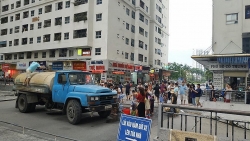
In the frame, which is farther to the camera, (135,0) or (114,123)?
(135,0)

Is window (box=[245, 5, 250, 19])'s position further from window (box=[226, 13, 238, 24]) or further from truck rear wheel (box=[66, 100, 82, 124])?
truck rear wheel (box=[66, 100, 82, 124])

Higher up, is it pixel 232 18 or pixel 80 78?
pixel 232 18

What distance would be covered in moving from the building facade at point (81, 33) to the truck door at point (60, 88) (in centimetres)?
2127

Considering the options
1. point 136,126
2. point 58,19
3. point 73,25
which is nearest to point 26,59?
point 58,19

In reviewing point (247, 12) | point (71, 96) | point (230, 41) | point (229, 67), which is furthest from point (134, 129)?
point (247, 12)

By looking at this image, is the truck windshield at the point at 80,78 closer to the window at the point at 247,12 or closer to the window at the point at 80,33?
the window at the point at 247,12

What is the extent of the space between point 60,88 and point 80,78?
3.70 ft

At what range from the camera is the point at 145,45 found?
1823 inches

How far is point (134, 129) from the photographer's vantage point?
448 centimetres

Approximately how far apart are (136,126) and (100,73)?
28806 millimetres

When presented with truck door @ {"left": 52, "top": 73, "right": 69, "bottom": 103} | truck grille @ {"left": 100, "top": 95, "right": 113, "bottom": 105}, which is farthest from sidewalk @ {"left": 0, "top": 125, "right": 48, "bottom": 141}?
truck grille @ {"left": 100, "top": 95, "right": 113, "bottom": 105}

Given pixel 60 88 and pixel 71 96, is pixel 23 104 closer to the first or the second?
pixel 60 88

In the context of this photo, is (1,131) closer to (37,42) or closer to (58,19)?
(58,19)

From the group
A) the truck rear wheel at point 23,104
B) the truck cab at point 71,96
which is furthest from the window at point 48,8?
the truck rear wheel at point 23,104
